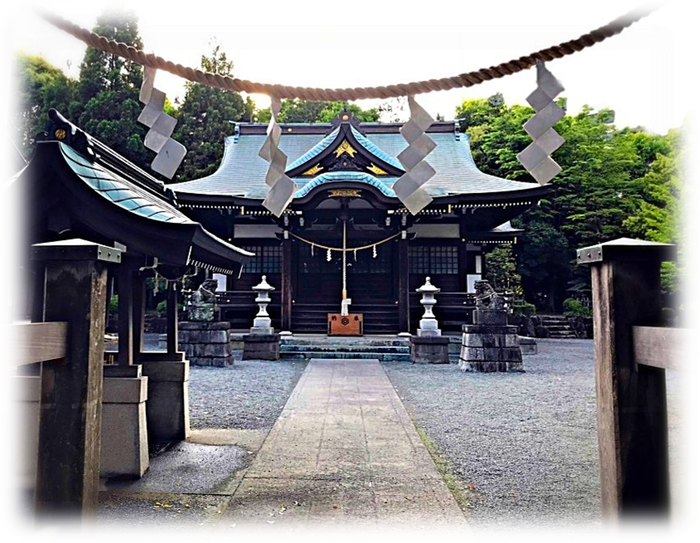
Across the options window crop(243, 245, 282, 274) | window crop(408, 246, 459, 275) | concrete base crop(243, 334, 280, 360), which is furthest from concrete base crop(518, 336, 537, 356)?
window crop(243, 245, 282, 274)

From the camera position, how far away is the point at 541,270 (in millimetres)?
19062

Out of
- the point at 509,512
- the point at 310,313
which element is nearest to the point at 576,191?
the point at 310,313

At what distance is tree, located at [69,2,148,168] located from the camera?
69.7 feet

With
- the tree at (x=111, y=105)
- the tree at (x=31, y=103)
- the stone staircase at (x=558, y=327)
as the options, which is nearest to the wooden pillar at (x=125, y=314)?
the tree at (x=31, y=103)

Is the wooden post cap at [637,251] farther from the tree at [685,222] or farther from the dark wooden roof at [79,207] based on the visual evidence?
the dark wooden roof at [79,207]

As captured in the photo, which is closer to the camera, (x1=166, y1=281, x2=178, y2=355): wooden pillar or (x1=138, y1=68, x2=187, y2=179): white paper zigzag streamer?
(x1=138, y1=68, x2=187, y2=179): white paper zigzag streamer

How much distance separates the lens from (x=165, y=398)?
4559 millimetres

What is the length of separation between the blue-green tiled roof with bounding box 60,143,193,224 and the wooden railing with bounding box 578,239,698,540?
2.73 meters

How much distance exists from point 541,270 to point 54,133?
18712 mm

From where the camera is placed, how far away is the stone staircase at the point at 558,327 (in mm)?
17031

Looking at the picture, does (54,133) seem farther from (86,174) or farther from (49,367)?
(49,367)

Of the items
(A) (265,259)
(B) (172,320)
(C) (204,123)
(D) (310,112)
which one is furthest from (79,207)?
(D) (310,112)

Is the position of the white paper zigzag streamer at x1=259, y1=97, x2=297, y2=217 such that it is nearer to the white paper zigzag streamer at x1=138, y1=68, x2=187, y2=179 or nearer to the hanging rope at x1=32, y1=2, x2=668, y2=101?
the hanging rope at x1=32, y1=2, x2=668, y2=101

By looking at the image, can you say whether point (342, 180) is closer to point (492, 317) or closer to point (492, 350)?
point (492, 317)
